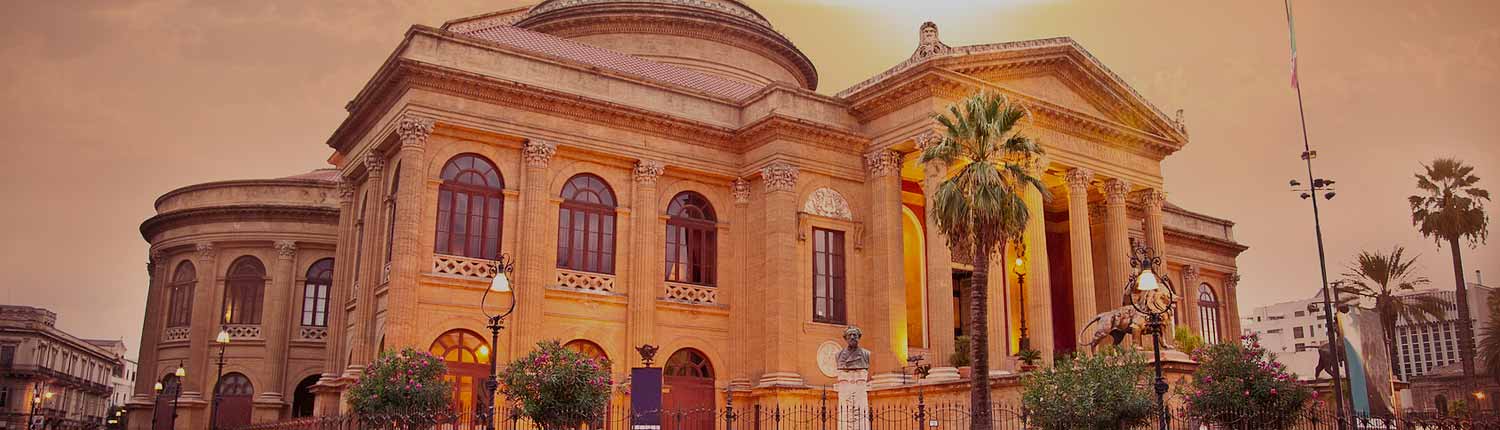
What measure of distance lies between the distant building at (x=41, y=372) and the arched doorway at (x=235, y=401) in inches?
1356

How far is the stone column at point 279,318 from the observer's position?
38.6 m

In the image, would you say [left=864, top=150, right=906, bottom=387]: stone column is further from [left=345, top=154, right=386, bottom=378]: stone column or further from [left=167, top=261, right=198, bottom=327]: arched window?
[left=167, top=261, right=198, bottom=327]: arched window

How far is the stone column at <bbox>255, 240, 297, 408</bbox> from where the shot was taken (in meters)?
38.6

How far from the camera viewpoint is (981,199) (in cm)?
2408

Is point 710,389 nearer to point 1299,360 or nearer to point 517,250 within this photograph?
point 517,250

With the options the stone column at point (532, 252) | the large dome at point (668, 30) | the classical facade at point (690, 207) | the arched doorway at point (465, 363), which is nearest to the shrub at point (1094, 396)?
the classical facade at point (690, 207)

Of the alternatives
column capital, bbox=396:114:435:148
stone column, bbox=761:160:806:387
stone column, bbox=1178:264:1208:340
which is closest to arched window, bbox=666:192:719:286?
stone column, bbox=761:160:806:387

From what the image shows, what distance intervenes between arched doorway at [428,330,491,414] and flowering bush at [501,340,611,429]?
5971 millimetres

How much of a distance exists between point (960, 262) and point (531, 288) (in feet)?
49.5

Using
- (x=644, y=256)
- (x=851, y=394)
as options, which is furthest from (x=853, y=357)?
(x=644, y=256)

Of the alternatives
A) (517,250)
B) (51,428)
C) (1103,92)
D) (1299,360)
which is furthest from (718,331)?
(51,428)

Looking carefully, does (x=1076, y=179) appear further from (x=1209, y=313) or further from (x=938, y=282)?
(x=1209, y=313)

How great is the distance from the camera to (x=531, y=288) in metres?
28.6

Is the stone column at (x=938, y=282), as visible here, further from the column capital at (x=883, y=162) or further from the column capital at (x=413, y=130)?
the column capital at (x=413, y=130)
